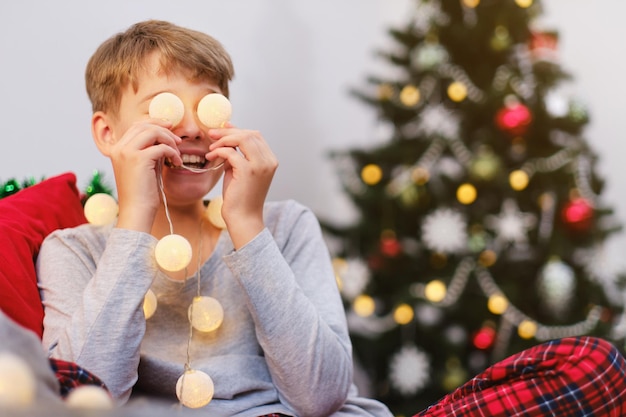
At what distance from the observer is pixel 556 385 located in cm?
92

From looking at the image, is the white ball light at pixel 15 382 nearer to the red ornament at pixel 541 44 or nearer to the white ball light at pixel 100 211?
the white ball light at pixel 100 211

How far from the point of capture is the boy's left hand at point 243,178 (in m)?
1.09

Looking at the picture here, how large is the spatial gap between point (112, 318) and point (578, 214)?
1733mm

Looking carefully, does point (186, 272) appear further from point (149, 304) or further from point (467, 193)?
point (467, 193)

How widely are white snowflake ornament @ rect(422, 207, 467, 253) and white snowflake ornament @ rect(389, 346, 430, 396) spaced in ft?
1.12

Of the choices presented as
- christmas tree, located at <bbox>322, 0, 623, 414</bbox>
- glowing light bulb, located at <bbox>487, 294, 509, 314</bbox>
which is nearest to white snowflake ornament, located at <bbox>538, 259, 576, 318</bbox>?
christmas tree, located at <bbox>322, 0, 623, 414</bbox>

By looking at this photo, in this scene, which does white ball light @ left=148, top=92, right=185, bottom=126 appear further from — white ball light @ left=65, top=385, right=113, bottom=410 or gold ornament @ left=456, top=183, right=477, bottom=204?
gold ornament @ left=456, top=183, right=477, bottom=204

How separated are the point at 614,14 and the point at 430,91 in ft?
3.44

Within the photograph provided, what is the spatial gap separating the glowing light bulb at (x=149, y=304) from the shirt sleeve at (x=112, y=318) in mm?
86

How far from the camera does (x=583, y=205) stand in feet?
7.61

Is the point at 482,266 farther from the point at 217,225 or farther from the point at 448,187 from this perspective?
the point at 217,225

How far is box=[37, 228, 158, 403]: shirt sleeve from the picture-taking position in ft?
3.17

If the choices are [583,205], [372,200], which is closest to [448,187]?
[372,200]

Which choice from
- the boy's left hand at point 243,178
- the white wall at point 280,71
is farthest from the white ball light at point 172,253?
the white wall at point 280,71
